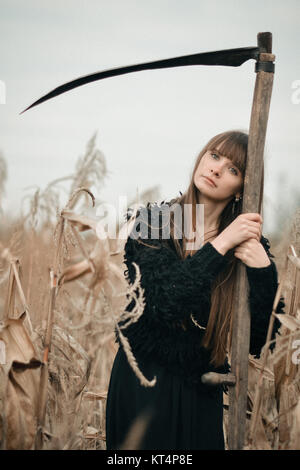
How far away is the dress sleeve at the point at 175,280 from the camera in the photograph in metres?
1.49

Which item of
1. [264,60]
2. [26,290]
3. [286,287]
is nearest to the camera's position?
[264,60]

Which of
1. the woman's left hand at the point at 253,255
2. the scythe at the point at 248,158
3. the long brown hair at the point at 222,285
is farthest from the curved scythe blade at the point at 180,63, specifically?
the woman's left hand at the point at 253,255

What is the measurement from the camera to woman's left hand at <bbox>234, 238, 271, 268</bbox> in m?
1.54

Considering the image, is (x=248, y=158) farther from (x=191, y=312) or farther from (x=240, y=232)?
A: (x=191, y=312)

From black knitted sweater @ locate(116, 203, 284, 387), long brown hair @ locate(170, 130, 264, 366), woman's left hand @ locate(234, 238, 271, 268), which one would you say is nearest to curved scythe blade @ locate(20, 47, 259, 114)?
long brown hair @ locate(170, 130, 264, 366)

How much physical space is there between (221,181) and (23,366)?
906 millimetres

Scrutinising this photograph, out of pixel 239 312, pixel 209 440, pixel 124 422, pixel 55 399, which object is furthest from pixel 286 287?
pixel 55 399

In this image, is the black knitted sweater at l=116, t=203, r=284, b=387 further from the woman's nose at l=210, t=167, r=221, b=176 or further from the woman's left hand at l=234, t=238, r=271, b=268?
the woman's nose at l=210, t=167, r=221, b=176

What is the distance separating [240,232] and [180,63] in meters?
0.57

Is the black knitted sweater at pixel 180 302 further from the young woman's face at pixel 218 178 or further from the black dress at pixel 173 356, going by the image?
the young woman's face at pixel 218 178

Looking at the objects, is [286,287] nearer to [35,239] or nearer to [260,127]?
[260,127]

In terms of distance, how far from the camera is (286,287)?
80.7 inches

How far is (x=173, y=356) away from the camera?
1.60 metres

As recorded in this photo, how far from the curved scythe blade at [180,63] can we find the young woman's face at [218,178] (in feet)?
1.09
